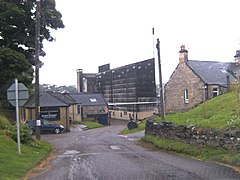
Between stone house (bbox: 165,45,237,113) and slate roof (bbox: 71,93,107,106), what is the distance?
21688mm

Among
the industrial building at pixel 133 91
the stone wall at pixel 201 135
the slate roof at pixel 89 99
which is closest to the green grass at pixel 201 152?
the stone wall at pixel 201 135

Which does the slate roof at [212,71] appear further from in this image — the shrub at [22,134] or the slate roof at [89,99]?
the shrub at [22,134]

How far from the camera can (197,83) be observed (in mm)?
46219

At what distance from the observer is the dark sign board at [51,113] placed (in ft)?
151

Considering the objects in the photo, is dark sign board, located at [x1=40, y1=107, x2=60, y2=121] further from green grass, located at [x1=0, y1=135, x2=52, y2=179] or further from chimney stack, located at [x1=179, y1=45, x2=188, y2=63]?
green grass, located at [x1=0, y1=135, x2=52, y2=179]

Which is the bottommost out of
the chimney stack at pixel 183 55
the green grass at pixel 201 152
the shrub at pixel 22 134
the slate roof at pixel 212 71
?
the green grass at pixel 201 152

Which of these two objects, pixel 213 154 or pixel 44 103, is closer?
pixel 213 154

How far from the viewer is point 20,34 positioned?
37.3 metres

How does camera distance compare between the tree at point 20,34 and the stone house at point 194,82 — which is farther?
the stone house at point 194,82

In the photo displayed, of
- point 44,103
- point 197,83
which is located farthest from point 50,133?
point 197,83

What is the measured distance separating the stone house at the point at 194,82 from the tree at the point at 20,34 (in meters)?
17.8

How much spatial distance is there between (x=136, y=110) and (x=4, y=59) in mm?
39150

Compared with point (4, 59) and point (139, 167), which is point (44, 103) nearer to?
point (4, 59)

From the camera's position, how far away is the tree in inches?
1330
